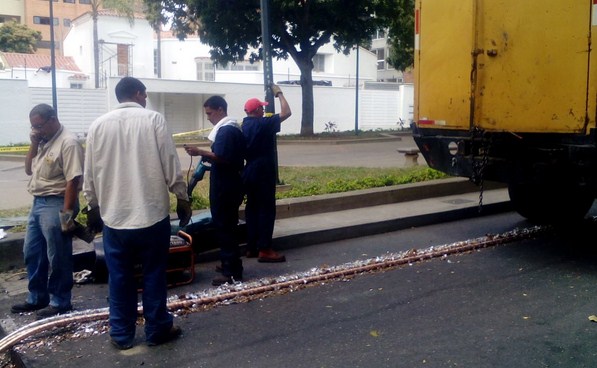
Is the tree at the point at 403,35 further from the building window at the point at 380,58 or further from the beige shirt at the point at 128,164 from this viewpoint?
the building window at the point at 380,58

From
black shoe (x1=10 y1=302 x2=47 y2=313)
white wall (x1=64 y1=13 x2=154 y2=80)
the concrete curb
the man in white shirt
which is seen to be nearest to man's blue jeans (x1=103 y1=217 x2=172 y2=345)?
the man in white shirt

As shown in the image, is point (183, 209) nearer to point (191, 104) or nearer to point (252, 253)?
point (252, 253)

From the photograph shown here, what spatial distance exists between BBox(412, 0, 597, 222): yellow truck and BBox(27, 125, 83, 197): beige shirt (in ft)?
12.6

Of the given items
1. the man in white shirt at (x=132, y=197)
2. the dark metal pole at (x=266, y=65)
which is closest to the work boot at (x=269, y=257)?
the man in white shirt at (x=132, y=197)

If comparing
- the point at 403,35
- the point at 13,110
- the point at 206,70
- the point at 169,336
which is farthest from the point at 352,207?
the point at 206,70

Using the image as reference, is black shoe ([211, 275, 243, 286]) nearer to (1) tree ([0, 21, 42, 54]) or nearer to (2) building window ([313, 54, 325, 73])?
(2) building window ([313, 54, 325, 73])

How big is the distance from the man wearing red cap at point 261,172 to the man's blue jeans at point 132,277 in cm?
210

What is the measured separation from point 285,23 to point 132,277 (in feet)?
65.0

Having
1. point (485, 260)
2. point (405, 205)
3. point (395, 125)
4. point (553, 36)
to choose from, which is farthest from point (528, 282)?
point (395, 125)

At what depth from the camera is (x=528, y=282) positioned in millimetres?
6074

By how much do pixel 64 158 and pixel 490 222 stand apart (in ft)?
19.3

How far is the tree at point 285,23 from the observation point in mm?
22297

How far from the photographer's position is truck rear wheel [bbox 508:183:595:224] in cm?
820

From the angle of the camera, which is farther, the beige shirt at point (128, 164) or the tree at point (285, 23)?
the tree at point (285, 23)
